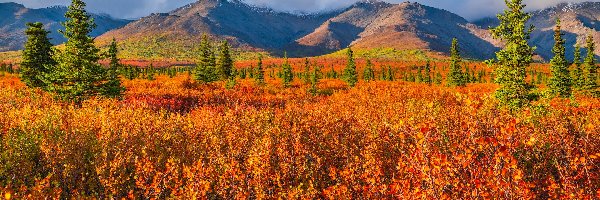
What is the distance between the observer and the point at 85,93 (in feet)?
75.5

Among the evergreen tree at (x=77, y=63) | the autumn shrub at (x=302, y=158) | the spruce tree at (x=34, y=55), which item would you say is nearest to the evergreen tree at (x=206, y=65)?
the spruce tree at (x=34, y=55)

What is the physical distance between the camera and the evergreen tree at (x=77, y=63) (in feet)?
73.8

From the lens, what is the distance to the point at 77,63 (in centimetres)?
2303

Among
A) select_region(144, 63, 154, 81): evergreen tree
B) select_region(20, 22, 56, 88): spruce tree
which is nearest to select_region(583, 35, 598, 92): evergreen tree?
select_region(144, 63, 154, 81): evergreen tree

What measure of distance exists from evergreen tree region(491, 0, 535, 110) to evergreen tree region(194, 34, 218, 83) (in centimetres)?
3962

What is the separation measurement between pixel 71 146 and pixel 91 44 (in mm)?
16194

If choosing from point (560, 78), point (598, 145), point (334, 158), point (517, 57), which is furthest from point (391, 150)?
point (560, 78)

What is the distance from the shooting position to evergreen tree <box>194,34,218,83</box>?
2093 inches

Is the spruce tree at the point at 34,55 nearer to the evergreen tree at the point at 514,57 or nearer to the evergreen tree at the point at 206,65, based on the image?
the evergreen tree at the point at 206,65

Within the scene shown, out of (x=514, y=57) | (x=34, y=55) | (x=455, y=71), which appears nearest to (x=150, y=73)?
(x=34, y=55)

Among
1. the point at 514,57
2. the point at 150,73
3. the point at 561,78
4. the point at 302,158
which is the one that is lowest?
the point at 302,158

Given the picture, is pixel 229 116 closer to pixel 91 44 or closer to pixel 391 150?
pixel 391 150

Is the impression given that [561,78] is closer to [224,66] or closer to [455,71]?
[455,71]

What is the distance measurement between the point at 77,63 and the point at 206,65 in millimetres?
31356
